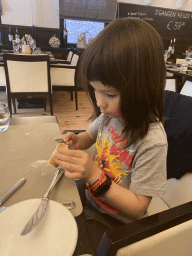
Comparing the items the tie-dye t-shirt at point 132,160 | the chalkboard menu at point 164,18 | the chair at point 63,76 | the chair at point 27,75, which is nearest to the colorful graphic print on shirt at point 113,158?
the tie-dye t-shirt at point 132,160

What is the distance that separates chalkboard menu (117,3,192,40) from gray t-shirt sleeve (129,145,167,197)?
5.70m

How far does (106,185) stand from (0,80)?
120 inches

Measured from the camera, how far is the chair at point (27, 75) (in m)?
2.67

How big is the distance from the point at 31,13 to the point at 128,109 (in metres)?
5.35

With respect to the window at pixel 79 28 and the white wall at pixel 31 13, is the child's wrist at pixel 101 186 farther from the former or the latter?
the white wall at pixel 31 13

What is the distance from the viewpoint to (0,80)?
305 centimetres

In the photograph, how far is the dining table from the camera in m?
0.53

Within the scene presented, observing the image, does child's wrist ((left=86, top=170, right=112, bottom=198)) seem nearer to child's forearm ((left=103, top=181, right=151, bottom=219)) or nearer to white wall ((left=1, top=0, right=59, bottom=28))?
child's forearm ((left=103, top=181, right=151, bottom=219))

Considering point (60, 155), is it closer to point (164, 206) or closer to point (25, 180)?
point (25, 180)

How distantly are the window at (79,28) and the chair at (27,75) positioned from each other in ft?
9.65

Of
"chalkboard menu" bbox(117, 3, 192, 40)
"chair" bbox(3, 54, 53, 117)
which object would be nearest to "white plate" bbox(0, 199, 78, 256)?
"chair" bbox(3, 54, 53, 117)

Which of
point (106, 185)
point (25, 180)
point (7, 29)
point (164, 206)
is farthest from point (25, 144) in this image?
point (7, 29)

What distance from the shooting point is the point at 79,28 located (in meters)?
5.26

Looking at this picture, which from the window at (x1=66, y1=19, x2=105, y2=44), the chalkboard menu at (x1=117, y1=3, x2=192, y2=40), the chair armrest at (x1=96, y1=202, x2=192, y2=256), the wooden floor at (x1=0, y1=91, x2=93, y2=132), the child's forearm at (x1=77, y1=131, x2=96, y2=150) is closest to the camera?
the chair armrest at (x1=96, y1=202, x2=192, y2=256)
